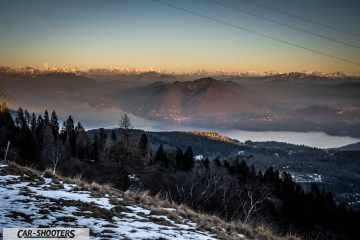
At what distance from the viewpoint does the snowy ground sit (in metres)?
10.4

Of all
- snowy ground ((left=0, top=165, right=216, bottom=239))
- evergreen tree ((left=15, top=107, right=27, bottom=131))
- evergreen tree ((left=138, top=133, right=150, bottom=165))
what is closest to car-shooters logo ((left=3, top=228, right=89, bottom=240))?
snowy ground ((left=0, top=165, right=216, bottom=239))

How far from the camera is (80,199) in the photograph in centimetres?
1366

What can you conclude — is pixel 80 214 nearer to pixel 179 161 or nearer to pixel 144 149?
pixel 144 149

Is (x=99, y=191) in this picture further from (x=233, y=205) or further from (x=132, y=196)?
(x=233, y=205)

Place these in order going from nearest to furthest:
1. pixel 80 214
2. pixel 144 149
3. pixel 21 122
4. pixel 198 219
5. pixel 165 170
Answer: pixel 80 214 → pixel 198 219 → pixel 165 170 → pixel 144 149 → pixel 21 122

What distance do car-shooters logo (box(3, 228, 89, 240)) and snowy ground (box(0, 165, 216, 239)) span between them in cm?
33

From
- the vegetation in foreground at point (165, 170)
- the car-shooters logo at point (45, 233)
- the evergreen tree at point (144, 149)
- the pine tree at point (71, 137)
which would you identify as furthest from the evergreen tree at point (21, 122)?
the car-shooters logo at point (45, 233)

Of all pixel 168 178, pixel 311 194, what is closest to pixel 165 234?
pixel 168 178

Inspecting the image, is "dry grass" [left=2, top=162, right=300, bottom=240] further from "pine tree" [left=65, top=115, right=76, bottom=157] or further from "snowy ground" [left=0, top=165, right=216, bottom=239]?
"pine tree" [left=65, top=115, right=76, bottom=157]

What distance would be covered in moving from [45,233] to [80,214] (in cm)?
218

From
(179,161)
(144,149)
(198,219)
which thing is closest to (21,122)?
(144,149)

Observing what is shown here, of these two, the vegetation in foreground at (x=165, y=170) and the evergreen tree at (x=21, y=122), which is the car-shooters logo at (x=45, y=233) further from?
the evergreen tree at (x=21, y=122)

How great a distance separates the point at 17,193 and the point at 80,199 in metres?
2.24

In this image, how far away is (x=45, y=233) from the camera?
9.45 m
